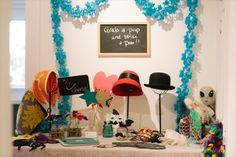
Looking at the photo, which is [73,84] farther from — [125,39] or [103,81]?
[125,39]

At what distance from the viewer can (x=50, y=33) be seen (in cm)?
241

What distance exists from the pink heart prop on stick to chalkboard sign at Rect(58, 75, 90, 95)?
0.29 feet

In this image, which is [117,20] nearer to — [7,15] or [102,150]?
[102,150]

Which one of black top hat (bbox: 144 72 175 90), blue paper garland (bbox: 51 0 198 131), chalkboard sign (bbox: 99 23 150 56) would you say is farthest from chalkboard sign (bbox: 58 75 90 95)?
black top hat (bbox: 144 72 175 90)

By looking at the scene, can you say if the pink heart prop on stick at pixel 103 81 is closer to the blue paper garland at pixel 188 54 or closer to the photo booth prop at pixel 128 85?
the photo booth prop at pixel 128 85

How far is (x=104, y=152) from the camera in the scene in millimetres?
1773

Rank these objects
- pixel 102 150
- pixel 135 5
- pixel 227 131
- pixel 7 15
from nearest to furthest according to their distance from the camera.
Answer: pixel 7 15
pixel 227 131
pixel 102 150
pixel 135 5

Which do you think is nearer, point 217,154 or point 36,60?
point 217,154

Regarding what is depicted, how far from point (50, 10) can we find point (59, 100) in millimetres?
719

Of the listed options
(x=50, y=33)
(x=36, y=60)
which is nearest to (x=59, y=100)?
(x=36, y=60)

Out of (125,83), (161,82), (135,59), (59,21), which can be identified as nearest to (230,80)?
(161,82)

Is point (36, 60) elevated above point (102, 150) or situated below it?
above

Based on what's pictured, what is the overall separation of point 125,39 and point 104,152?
3.11ft

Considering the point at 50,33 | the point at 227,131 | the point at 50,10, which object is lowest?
the point at 227,131
